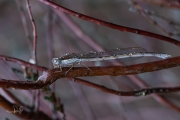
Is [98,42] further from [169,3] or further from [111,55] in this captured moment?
[111,55]

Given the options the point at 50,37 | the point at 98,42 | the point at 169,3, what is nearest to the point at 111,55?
the point at 169,3

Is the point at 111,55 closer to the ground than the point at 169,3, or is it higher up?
closer to the ground

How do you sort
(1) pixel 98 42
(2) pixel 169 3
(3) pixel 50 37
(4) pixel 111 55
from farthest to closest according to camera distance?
(1) pixel 98 42 < (3) pixel 50 37 < (2) pixel 169 3 < (4) pixel 111 55

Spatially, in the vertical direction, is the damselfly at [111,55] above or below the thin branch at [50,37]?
below

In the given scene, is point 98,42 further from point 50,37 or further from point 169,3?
point 169,3

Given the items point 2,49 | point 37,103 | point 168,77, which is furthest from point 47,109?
point 168,77

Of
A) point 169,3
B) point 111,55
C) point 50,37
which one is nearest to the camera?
point 111,55

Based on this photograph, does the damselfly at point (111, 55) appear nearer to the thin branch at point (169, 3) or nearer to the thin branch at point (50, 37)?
the thin branch at point (169, 3)

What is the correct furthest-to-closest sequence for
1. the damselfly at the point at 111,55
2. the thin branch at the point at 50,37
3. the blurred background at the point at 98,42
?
the blurred background at the point at 98,42 < the thin branch at the point at 50,37 < the damselfly at the point at 111,55

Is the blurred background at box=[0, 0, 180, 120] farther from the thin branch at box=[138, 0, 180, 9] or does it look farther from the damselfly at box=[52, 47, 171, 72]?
the damselfly at box=[52, 47, 171, 72]

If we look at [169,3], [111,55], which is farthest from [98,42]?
[111,55]

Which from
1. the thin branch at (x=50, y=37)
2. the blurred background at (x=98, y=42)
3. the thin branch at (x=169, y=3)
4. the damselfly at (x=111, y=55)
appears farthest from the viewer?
the blurred background at (x=98, y=42)

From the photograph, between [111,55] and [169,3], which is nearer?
[111,55]

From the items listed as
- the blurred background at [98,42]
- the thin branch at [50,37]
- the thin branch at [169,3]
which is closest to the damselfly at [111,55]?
the thin branch at [169,3]
